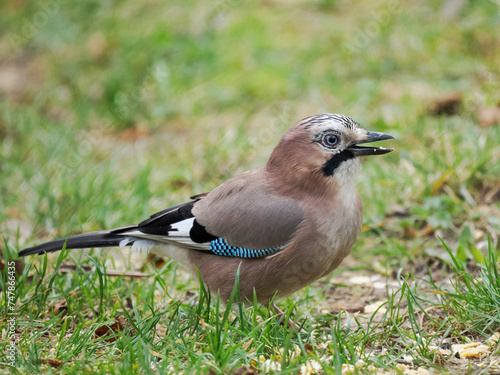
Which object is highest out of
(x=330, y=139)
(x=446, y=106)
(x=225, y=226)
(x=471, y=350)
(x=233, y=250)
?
(x=330, y=139)

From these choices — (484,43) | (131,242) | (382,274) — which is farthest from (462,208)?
(484,43)

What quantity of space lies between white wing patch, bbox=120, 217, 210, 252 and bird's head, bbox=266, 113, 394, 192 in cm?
61

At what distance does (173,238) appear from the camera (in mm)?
3449

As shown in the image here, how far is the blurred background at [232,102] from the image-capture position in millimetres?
A: 4512

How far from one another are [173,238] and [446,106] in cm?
327

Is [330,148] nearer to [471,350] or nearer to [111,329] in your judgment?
[471,350]

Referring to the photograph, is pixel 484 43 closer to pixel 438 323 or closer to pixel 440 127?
pixel 440 127

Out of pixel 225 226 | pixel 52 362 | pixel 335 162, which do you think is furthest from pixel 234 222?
pixel 52 362

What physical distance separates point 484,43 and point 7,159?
489 cm

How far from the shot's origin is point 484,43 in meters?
6.94

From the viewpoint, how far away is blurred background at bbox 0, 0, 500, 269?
451cm

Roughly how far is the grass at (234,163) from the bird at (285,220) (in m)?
0.19

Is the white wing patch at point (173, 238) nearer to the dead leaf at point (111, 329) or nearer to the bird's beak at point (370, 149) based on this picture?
the dead leaf at point (111, 329)

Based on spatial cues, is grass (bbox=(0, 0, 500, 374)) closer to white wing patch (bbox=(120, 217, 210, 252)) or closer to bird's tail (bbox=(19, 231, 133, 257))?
bird's tail (bbox=(19, 231, 133, 257))
